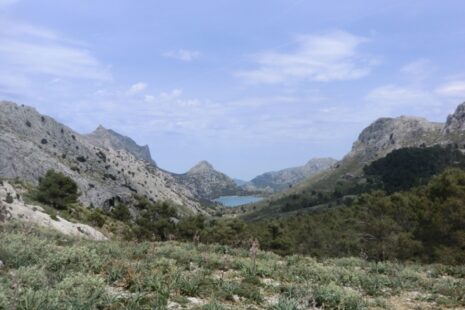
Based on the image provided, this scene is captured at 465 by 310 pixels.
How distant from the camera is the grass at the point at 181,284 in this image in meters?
8.92

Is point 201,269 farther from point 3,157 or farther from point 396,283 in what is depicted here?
point 3,157

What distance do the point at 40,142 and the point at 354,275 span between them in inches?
5579

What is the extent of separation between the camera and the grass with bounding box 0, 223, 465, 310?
8.92m

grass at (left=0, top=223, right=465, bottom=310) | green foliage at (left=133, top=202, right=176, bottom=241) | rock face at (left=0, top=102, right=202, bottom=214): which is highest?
rock face at (left=0, top=102, right=202, bottom=214)

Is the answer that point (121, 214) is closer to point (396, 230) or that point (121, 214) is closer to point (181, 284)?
point (396, 230)

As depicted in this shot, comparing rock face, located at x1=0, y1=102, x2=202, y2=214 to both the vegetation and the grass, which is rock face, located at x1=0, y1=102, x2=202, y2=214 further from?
the grass

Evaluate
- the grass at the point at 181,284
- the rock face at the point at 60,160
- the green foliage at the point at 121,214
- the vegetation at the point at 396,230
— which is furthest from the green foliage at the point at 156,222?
the grass at the point at 181,284

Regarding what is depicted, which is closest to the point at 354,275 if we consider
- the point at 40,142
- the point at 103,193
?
the point at 103,193

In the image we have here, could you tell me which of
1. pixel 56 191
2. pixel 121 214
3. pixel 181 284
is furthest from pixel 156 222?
pixel 181 284

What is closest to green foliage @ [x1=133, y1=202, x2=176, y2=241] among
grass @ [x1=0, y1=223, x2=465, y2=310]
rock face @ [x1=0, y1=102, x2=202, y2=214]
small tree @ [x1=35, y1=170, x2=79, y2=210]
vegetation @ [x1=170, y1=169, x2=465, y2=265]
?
vegetation @ [x1=170, y1=169, x2=465, y2=265]

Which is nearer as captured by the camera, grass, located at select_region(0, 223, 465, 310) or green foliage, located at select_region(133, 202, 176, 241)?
grass, located at select_region(0, 223, 465, 310)

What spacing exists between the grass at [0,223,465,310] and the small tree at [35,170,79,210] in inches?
1942

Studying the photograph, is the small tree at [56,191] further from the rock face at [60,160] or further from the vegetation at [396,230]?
the rock face at [60,160]

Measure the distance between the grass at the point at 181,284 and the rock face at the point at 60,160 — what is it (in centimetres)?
8969
